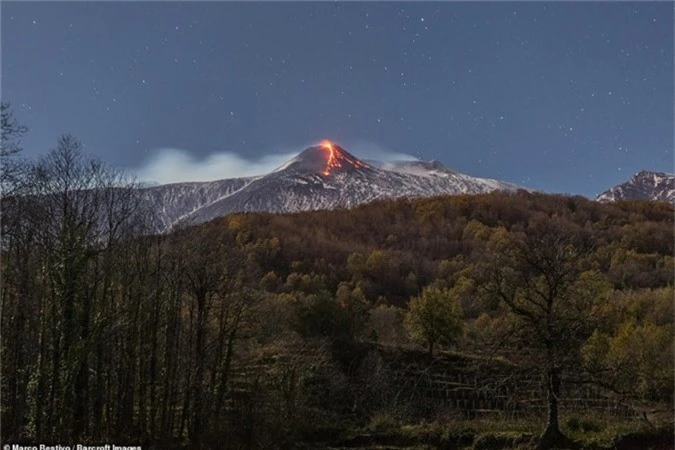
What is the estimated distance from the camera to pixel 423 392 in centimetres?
3856

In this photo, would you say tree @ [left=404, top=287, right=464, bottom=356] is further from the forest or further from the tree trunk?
the tree trunk

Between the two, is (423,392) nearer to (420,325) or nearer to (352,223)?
(420,325)

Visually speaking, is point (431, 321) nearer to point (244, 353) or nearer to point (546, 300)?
point (244, 353)

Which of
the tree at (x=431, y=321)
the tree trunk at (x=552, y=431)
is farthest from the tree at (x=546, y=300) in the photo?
the tree at (x=431, y=321)

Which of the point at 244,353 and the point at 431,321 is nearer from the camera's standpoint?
the point at 244,353

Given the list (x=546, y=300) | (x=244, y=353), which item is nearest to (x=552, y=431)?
(x=546, y=300)

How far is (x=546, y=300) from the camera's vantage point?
21234 mm

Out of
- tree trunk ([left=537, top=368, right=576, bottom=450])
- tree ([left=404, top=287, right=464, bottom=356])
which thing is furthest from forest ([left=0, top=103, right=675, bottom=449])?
tree ([left=404, top=287, right=464, bottom=356])

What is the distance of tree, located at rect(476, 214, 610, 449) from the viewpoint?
818 inches

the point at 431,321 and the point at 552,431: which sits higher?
the point at 431,321

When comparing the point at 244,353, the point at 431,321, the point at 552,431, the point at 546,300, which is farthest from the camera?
the point at 431,321

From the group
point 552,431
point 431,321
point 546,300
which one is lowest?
point 552,431

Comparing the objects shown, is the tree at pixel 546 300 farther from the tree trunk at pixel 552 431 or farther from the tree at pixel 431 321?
the tree at pixel 431 321

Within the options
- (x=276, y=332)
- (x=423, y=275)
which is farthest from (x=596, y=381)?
(x=423, y=275)
